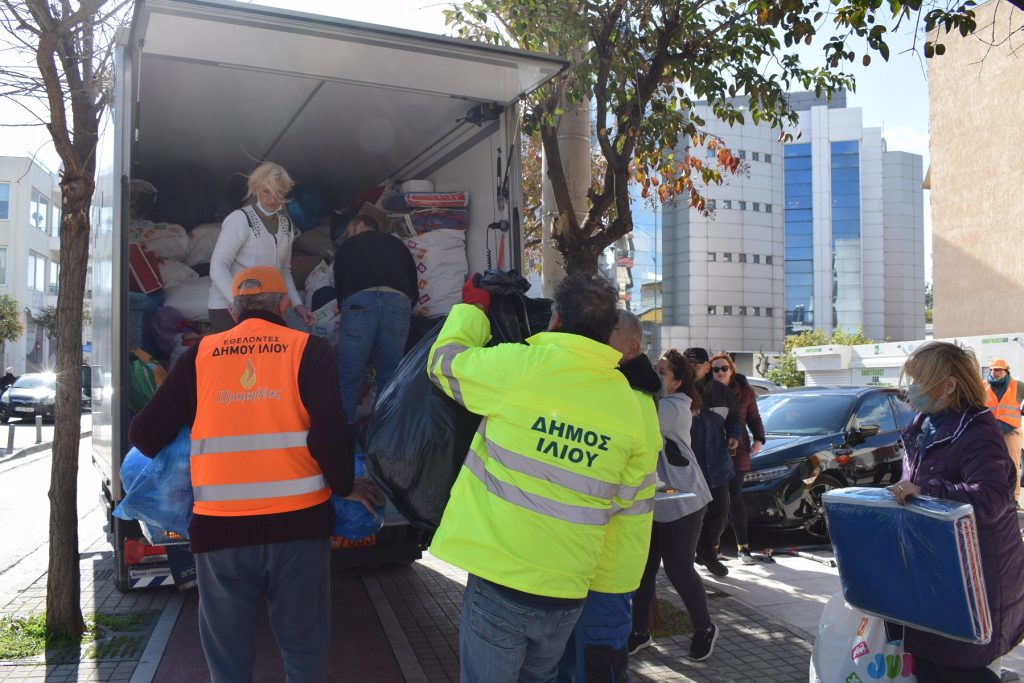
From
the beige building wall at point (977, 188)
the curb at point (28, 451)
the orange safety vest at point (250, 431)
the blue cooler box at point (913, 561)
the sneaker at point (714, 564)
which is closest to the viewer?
the blue cooler box at point (913, 561)

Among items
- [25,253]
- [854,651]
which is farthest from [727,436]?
[25,253]

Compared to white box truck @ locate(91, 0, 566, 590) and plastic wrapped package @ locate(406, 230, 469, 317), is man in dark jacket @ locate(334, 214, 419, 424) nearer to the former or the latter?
plastic wrapped package @ locate(406, 230, 469, 317)

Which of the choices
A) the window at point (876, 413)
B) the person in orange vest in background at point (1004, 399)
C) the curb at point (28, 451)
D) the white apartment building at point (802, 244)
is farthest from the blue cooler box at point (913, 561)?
the white apartment building at point (802, 244)

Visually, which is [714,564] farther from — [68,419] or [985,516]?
[68,419]

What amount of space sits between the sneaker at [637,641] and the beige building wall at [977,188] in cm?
3381

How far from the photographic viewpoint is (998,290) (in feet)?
116

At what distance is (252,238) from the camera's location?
17.4 ft

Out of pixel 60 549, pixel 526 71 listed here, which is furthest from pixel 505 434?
pixel 60 549

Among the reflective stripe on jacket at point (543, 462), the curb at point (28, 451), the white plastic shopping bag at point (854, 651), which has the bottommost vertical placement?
the curb at point (28, 451)

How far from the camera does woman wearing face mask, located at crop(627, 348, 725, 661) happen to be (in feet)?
16.0

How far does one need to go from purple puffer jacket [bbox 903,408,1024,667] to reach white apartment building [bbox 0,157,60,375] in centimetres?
4525

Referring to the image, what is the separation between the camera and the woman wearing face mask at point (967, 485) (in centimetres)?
320

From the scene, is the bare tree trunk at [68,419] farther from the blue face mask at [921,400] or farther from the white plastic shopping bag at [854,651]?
the blue face mask at [921,400]

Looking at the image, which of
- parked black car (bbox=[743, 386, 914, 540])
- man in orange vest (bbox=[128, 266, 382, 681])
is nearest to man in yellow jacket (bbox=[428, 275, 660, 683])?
man in orange vest (bbox=[128, 266, 382, 681])
